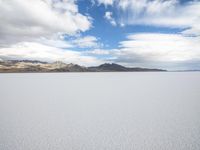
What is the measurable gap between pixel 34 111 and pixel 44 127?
9.81 feet

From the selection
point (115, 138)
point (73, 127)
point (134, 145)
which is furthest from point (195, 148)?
point (73, 127)

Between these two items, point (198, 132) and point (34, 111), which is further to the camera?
point (34, 111)

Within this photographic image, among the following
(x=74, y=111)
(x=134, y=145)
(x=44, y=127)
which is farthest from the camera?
(x=74, y=111)

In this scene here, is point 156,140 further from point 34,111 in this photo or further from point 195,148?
point 34,111

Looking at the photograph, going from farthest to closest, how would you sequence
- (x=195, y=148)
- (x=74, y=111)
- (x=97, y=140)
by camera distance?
1. (x=74, y=111)
2. (x=97, y=140)
3. (x=195, y=148)

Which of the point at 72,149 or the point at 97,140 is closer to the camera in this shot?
the point at 72,149

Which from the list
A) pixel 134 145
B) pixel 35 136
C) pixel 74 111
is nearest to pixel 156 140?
pixel 134 145

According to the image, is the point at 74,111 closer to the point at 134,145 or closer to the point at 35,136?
the point at 35,136

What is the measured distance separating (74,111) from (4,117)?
10.2 feet

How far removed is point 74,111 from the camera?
9594 millimetres

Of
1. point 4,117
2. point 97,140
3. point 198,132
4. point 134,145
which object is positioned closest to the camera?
point 134,145

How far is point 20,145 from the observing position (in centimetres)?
530

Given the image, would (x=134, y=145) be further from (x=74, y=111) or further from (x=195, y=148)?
(x=74, y=111)

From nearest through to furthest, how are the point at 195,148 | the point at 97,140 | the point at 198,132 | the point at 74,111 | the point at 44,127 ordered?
the point at 195,148 < the point at 97,140 < the point at 198,132 < the point at 44,127 < the point at 74,111
